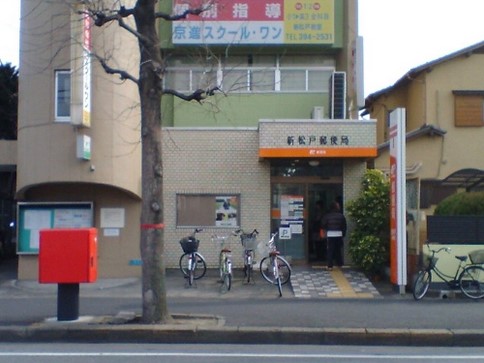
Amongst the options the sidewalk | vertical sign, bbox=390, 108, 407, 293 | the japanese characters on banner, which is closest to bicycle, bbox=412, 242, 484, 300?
vertical sign, bbox=390, 108, 407, 293

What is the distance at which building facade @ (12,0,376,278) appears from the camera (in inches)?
826

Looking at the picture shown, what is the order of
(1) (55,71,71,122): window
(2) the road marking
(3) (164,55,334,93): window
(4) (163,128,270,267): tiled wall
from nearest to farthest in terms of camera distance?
(2) the road marking → (1) (55,71,71,122): window → (4) (163,128,270,267): tiled wall → (3) (164,55,334,93): window

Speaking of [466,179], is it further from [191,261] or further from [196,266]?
[191,261]

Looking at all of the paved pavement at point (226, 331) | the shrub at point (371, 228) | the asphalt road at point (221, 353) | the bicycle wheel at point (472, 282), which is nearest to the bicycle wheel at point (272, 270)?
the paved pavement at point (226, 331)

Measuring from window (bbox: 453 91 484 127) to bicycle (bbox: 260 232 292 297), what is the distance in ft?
35.6

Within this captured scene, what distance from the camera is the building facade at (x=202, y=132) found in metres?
21.0

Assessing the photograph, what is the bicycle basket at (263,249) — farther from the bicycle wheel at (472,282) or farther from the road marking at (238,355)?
the road marking at (238,355)

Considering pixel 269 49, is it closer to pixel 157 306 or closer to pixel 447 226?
pixel 447 226

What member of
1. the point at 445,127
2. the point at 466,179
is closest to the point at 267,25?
the point at 445,127

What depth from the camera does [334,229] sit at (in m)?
22.3

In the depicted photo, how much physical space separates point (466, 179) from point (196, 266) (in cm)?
912

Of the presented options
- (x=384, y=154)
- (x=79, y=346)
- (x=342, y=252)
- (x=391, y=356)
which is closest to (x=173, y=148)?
(x=342, y=252)

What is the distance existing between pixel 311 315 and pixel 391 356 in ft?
10.8

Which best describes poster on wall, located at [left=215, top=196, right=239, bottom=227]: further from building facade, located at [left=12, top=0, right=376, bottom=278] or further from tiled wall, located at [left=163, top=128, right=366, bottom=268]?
tiled wall, located at [left=163, top=128, right=366, bottom=268]
